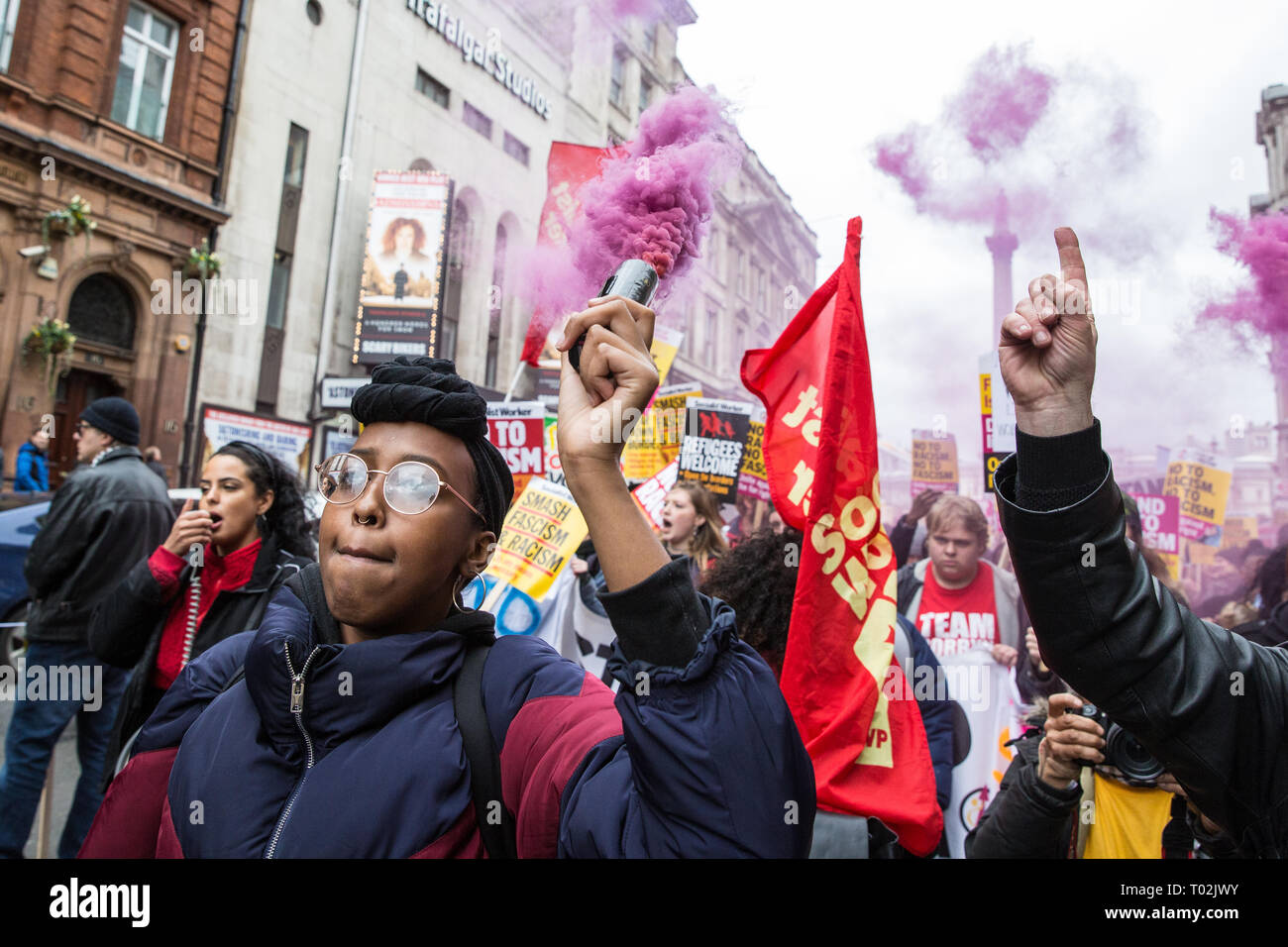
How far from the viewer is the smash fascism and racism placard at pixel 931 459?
8562 millimetres

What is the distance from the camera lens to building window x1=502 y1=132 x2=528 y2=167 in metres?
19.0

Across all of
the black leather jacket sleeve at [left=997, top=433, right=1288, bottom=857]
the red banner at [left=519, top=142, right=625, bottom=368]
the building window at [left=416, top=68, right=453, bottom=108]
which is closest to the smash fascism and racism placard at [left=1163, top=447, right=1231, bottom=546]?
the red banner at [left=519, top=142, right=625, bottom=368]

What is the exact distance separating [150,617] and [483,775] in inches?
87.8

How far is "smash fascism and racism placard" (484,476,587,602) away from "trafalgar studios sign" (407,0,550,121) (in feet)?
53.1

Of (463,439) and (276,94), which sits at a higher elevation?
(276,94)

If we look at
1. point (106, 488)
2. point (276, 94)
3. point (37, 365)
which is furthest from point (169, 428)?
point (106, 488)

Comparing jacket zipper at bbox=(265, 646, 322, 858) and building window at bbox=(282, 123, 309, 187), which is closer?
jacket zipper at bbox=(265, 646, 322, 858)

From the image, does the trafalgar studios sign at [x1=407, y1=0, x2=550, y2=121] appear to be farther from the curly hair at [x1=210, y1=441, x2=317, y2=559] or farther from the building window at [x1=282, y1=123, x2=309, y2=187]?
the curly hair at [x1=210, y1=441, x2=317, y2=559]

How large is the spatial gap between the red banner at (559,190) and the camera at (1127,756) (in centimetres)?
198

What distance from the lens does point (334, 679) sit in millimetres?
1280

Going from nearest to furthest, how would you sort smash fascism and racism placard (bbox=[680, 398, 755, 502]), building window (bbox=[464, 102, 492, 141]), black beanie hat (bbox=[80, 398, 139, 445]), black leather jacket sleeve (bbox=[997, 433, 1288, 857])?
black leather jacket sleeve (bbox=[997, 433, 1288, 857]), black beanie hat (bbox=[80, 398, 139, 445]), smash fascism and racism placard (bbox=[680, 398, 755, 502]), building window (bbox=[464, 102, 492, 141])

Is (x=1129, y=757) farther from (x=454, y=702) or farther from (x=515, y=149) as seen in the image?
(x=515, y=149)
